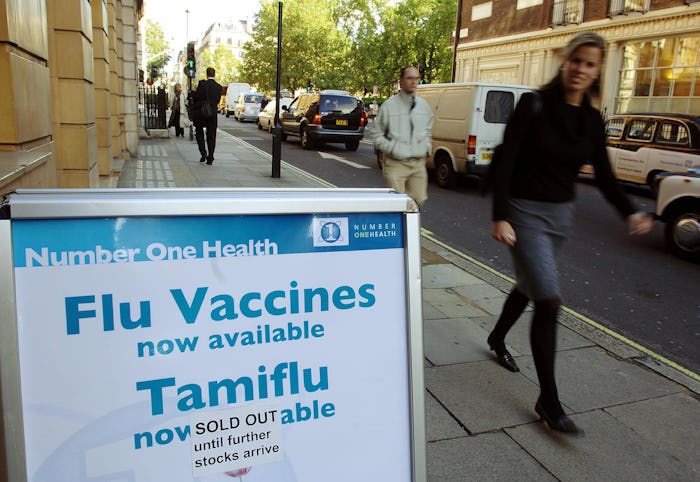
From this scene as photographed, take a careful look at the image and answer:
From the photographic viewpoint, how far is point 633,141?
12.9 metres

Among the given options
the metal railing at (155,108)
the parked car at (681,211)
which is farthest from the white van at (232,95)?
the parked car at (681,211)

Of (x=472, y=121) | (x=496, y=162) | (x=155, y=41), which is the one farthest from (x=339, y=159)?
(x=155, y=41)

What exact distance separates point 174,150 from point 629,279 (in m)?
13.3

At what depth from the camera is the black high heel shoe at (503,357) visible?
13.0 feet

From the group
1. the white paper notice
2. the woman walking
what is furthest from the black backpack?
the white paper notice

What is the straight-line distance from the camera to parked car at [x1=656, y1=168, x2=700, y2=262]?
23.9 feet

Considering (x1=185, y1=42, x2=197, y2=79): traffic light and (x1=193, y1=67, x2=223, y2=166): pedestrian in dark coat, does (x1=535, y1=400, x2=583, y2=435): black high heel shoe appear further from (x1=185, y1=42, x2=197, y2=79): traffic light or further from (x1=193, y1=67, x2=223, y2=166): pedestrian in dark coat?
(x1=185, y1=42, x2=197, y2=79): traffic light

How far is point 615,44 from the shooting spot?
2509cm

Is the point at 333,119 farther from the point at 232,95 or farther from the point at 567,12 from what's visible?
the point at 232,95

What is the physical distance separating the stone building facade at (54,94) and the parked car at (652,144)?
30.1 ft

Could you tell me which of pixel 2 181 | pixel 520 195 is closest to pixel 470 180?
pixel 520 195

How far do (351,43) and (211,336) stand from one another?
58.2 meters

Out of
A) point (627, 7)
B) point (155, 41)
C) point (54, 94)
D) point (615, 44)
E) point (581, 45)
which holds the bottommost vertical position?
point (54, 94)

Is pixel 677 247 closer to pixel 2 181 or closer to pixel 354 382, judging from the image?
pixel 354 382
